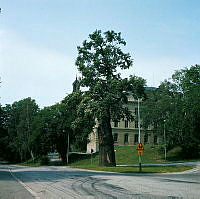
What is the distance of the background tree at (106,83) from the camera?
32219mm

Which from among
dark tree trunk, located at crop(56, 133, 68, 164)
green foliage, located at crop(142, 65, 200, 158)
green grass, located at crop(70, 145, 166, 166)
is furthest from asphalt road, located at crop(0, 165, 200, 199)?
dark tree trunk, located at crop(56, 133, 68, 164)

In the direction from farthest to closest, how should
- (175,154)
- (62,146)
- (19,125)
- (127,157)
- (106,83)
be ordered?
1. (19,125)
2. (62,146)
3. (127,157)
4. (175,154)
5. (106,83)

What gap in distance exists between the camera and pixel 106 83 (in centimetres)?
3300

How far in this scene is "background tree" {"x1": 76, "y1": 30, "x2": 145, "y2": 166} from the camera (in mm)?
32219

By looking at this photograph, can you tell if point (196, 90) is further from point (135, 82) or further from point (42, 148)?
point (42, 148)

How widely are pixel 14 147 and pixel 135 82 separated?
51693mm

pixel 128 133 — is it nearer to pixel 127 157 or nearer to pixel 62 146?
pixel 62 146

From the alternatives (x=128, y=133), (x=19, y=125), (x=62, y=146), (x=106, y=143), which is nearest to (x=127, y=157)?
(x=62, y=146)

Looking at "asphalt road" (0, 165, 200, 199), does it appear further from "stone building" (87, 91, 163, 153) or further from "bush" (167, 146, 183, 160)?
"stone building" (87, 91, 163, 153)

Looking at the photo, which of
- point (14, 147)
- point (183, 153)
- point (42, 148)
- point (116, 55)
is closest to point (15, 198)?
point (116, 55)

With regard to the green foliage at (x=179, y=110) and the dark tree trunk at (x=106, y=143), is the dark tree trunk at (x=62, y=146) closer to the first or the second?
the green foliage at (x=179, y=110)

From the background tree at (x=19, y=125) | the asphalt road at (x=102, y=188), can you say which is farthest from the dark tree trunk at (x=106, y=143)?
the background tree at (x=19, y=125)

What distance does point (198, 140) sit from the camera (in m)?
52.2

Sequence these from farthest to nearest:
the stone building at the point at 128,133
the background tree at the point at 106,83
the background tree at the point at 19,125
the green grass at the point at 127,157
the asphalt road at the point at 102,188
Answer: the stone building at the point at 128,133 → the background tree at the point at 19,125 → the green grass at the point at 127,157 → the background tree at the point at 106,83 → the asphalt road at the point at 102,188
